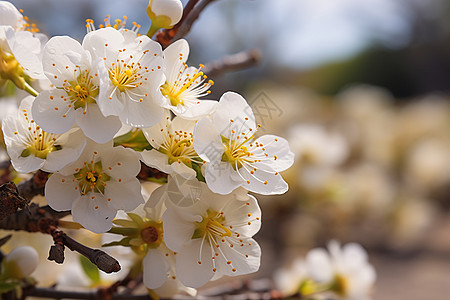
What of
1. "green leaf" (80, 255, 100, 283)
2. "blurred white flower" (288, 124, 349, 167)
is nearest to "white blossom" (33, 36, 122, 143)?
"green leaf" (80, 255, 100, 283)

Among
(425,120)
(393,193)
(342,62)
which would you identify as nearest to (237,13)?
(342,62)

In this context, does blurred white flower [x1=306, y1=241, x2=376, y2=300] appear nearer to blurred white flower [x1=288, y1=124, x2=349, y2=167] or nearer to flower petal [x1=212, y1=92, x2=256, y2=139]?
flower petal [x1=212, y1=92, x2=256, y2=139]

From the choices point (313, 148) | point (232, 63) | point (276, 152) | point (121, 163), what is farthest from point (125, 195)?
point (313, 148)

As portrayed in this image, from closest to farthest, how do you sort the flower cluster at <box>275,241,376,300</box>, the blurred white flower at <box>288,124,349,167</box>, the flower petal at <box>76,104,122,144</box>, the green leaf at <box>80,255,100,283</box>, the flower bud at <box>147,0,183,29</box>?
the flower petal at <box>76,104,122,144</box>
the flower bud at <box>147,0,183,29</box>
the green leaf at <box>80,255,100,283</box>
the flower cluster at <box>275,241,376,300</box>
the blurred white flower at <box>288,124,349,167</box>

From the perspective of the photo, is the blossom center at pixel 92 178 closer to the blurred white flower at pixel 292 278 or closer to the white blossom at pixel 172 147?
the white blossom at pixel 172 147

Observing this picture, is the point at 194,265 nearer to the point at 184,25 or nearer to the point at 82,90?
the point at 82,90

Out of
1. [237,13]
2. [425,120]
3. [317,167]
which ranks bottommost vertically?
[317,167]

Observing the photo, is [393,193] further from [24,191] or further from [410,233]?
[24,191]
